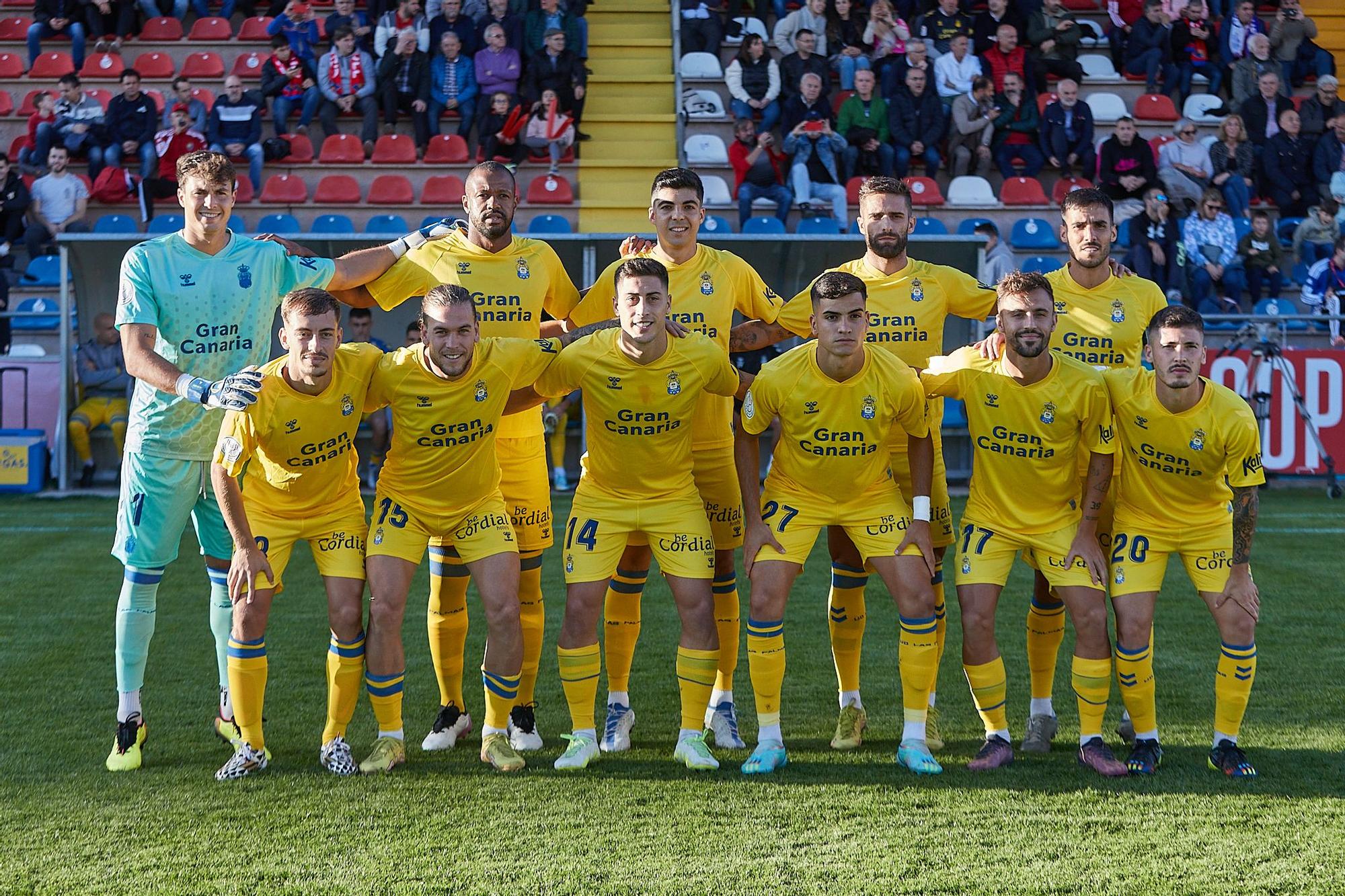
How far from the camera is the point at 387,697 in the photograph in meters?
4.92

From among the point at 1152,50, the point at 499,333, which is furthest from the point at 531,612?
the point at 1152,50

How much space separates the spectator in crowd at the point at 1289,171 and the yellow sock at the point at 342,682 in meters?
14.5

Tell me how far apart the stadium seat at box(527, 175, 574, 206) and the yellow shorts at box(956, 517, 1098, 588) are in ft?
36.9

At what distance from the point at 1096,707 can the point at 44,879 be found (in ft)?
12.0

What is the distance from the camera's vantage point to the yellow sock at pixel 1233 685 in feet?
15.9

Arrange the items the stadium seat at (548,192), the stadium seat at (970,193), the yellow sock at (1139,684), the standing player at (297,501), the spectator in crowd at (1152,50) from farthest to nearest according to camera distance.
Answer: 1. the spectator in crowd at (1152,50)
2. the stadium seat at (970,193)
3. the stadium seat at (548,192)
4. the yellow sock at (1139,684)
5. the standing player at (297,501)

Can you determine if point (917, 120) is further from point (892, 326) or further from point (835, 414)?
point (835, 414)

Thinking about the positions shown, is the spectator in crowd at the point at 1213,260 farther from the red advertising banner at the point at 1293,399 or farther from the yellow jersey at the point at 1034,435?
the yellow jersey at the point at 1034,435

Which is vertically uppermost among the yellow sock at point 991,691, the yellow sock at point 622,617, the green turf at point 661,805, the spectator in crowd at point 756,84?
the spectator in crowd at point 756,84

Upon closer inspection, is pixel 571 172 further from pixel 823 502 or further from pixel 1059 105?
pixel 823 502

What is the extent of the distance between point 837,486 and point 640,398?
2.84 feet

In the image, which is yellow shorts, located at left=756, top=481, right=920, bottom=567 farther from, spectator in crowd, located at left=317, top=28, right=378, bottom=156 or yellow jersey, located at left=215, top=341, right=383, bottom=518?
spectator in crowd, located at left=317, top=28, right=378, bottom=156

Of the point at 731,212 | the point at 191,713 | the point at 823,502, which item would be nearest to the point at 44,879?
the point at 191,713

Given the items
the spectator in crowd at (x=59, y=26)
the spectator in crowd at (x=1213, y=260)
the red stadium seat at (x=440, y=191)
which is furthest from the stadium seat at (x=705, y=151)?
the spectator in crowd at (x=59, y=26)
